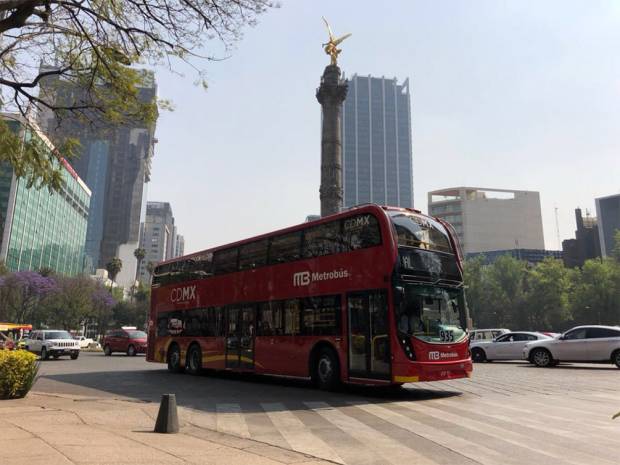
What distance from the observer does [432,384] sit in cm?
1440

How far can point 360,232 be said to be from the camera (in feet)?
40.9

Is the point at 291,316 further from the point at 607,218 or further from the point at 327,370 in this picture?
the point at 607,218

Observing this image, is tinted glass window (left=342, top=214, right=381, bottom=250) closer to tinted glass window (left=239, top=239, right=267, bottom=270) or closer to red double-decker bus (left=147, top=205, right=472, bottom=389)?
red double-decker bus (left=147, top=205, right=472, bottom=389)

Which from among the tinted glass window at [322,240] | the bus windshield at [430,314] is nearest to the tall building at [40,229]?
the tinted glass window at [322,240]

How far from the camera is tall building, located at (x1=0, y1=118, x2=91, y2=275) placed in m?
89.1

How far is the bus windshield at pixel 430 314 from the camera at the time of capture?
1133cm

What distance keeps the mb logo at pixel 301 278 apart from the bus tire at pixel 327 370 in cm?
A: 184

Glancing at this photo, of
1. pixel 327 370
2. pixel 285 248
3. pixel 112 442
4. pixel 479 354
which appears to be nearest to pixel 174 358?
pixel 285 248

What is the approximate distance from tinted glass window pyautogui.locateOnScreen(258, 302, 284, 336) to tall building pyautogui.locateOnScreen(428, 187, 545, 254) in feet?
352

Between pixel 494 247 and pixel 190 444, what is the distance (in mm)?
123583

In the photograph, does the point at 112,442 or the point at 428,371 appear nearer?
the point at 112,442

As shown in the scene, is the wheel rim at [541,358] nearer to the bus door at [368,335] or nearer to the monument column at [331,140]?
the bus door at [368,335]

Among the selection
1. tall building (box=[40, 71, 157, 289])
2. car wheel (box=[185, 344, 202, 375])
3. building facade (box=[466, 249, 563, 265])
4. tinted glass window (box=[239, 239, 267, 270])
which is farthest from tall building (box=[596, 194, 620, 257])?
tall building (box=[40, 71, 157, 289])

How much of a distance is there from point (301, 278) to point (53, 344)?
64.4 feet
